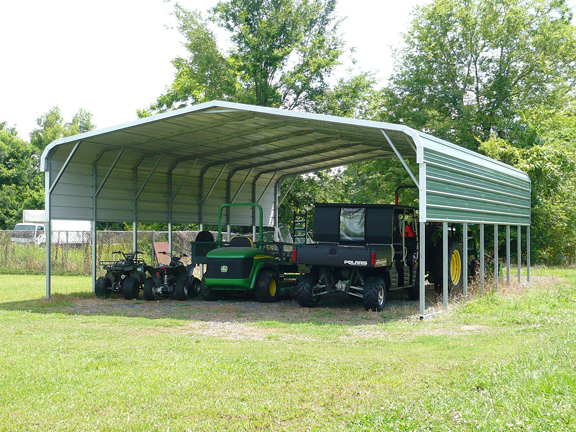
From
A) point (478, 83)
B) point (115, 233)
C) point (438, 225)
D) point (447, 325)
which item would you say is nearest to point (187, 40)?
point (115, 233)

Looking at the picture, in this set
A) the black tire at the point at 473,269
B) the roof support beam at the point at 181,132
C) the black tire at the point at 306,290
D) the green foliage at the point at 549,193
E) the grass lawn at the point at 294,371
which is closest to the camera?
the grass lawn at the point at 294,371

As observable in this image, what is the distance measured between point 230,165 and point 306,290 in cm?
875

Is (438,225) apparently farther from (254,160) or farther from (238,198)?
(238,198)

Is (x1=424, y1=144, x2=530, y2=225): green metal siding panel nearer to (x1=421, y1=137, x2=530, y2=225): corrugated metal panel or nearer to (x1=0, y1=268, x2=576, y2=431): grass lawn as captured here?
(x1=421, y1=137, x2=530, y2=225): corrugated metal panel

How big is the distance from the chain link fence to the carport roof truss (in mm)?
5510

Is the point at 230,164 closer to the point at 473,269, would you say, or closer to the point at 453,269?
the point at 473,269

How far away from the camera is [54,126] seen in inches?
2260

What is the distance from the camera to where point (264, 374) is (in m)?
6.94

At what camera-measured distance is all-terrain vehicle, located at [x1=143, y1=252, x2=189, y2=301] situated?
50.7 ft

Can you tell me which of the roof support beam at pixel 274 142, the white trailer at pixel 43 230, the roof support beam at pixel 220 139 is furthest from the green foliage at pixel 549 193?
the white trailer at pixel 43 230

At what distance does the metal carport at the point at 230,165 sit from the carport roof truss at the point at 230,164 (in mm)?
30

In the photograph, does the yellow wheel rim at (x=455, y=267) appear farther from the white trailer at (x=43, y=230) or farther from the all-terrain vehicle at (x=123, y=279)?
the white trailer at (x=43, y=230)

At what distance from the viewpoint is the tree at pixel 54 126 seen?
183 feet

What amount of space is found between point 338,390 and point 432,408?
3.45ft
